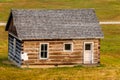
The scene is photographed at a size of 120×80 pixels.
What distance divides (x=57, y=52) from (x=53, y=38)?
1354mm

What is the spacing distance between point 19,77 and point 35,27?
629cm

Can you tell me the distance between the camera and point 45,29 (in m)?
40.8

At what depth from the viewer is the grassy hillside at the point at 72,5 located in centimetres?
8828

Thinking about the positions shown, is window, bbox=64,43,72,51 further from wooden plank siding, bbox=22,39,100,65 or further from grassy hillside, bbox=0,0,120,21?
grassy hillside, bbox=0,0,120,21

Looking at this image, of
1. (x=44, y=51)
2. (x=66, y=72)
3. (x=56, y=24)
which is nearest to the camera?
(x=66, y=72)

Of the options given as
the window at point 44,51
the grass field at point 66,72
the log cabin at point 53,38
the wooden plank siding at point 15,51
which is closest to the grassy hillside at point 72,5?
the wooden plank siding at point 15,51

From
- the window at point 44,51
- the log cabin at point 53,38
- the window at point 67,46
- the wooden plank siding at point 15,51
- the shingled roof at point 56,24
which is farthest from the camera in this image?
the window at point 67,46

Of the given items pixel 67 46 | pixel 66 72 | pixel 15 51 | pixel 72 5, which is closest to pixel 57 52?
pixel 67 46

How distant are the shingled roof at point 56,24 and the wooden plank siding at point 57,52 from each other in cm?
49

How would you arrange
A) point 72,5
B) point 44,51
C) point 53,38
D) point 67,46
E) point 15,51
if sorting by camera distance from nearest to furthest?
point 53,38 < point 44,51 < point 67,46 < point 15,51 < point 72,5

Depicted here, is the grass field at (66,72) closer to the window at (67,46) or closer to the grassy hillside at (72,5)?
the window at (67,46)

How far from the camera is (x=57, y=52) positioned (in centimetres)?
4075

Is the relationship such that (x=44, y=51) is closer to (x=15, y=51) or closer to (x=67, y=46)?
(x=67, y=46)

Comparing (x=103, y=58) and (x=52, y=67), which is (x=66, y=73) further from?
(x=103, y=58)
